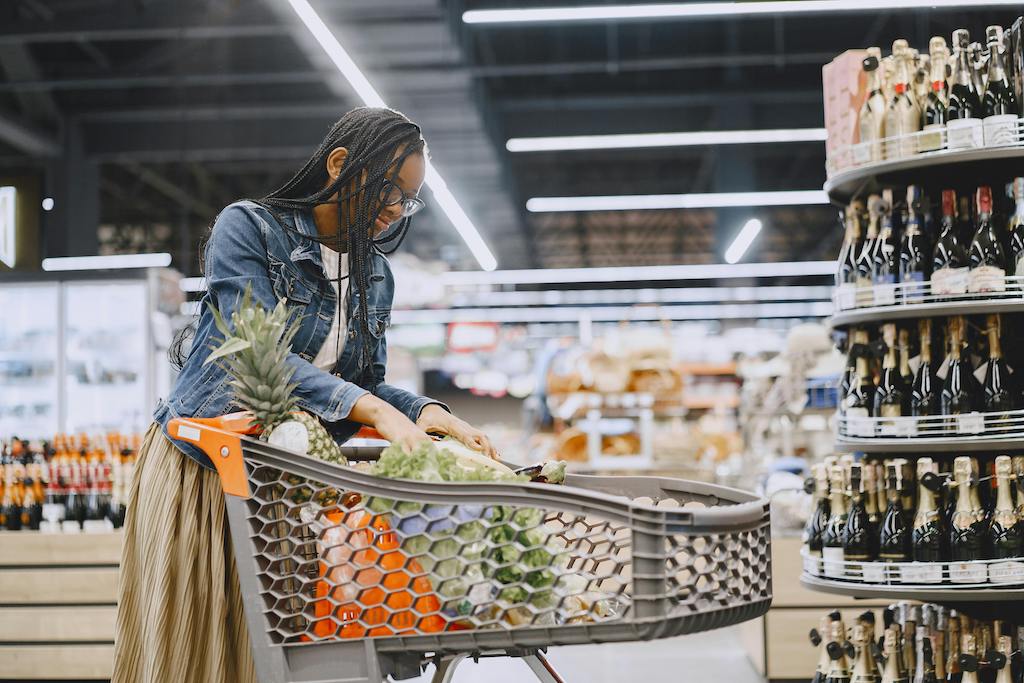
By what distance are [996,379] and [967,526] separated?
0.45m

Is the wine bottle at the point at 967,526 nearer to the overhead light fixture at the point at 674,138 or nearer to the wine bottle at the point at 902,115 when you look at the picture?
the wine bottle at the point at 902,115

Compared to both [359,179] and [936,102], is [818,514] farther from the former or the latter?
[359,179]

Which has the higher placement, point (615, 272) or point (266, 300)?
point (615, 272)

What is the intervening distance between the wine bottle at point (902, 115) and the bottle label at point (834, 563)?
3.99 ft

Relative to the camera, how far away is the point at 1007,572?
9.93 feet

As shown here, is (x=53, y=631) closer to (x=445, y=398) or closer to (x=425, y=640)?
(x=425, y=640)

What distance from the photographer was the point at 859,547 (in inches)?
129

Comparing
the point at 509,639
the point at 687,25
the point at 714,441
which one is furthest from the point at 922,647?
the point at 687,25

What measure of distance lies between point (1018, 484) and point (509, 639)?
2302 mm

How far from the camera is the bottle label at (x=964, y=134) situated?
3.11 m

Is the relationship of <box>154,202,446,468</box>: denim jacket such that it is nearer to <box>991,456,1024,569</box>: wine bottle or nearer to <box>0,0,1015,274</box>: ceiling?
<box>991,456,1024,569</box>: wine bottle

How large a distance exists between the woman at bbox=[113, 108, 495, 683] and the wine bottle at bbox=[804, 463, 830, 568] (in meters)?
1.95

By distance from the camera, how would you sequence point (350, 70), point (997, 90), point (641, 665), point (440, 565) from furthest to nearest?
point (350, 70)
point (641, 665)
point (997, 90)
point (440, 565)

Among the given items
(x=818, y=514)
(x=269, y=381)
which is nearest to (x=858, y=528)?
(x=818, y=514)
